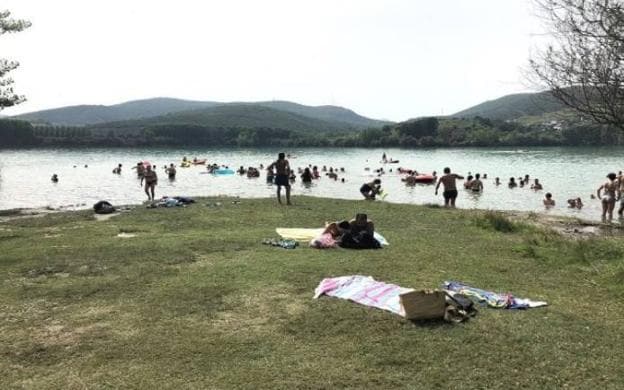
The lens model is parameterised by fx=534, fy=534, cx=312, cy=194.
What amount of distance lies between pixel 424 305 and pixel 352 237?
5281mm

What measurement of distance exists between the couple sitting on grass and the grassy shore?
47 centimetres

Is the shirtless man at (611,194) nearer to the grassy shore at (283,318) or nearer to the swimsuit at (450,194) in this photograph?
the swimsuit at (450,194)

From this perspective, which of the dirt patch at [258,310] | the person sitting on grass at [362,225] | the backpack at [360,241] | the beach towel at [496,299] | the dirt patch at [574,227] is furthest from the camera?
the dirt patch at [574,227]

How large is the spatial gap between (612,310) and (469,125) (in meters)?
159

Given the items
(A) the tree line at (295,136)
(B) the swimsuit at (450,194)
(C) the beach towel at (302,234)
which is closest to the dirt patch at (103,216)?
(C) the beach towel at (302,234)

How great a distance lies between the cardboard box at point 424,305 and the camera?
24.4 feet

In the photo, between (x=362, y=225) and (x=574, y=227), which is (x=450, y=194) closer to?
(x=574, y=227)

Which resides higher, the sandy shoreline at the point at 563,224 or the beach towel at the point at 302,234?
the beach towel at the point at 302,234

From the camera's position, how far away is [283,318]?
25.2 ft

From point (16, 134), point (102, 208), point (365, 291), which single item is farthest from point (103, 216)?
point (16, 134)

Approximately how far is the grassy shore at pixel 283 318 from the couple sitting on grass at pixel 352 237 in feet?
1.56

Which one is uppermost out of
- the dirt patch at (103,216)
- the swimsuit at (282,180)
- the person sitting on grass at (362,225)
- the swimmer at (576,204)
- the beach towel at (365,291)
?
the swimsuit at (282,180)

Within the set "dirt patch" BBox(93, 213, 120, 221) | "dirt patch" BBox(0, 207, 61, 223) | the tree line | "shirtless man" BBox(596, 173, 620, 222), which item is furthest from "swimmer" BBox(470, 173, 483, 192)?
the tree line

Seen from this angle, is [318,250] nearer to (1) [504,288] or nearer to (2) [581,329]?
(1) [504,288]
